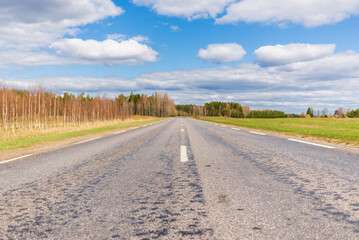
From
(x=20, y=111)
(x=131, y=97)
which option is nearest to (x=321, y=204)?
(x=20, y=111)

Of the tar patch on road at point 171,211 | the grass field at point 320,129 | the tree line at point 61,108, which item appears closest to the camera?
the tar patch on road at point 171,211

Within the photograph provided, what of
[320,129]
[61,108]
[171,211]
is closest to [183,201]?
[171,211]

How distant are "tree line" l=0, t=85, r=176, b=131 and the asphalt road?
2621 cm

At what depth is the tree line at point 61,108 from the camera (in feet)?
117

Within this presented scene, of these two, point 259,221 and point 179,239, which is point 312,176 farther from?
point 179,239

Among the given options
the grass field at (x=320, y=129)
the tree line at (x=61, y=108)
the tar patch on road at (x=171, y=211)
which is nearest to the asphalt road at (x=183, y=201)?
the tar patch on road at (x=171, y=211)

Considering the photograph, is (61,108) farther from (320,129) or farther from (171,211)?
(171,211)

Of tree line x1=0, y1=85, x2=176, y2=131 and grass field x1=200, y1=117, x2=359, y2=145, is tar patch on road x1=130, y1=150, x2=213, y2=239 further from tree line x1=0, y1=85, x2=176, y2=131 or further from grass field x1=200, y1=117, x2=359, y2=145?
tree line x1=0, y1=85, x2=176, y2=131

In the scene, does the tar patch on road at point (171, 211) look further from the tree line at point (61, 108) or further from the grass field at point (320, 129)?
the tree line at point (61, 108)

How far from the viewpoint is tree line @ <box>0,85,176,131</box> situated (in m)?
35.7

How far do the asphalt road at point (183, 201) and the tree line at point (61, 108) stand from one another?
86.0ft

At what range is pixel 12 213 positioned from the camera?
2787mm

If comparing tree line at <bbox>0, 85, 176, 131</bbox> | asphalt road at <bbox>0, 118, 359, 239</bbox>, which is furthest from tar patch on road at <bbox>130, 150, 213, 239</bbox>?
tree line at <bbox>0, 85, 176, 131</bbox>

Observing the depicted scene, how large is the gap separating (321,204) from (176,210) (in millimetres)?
1804
